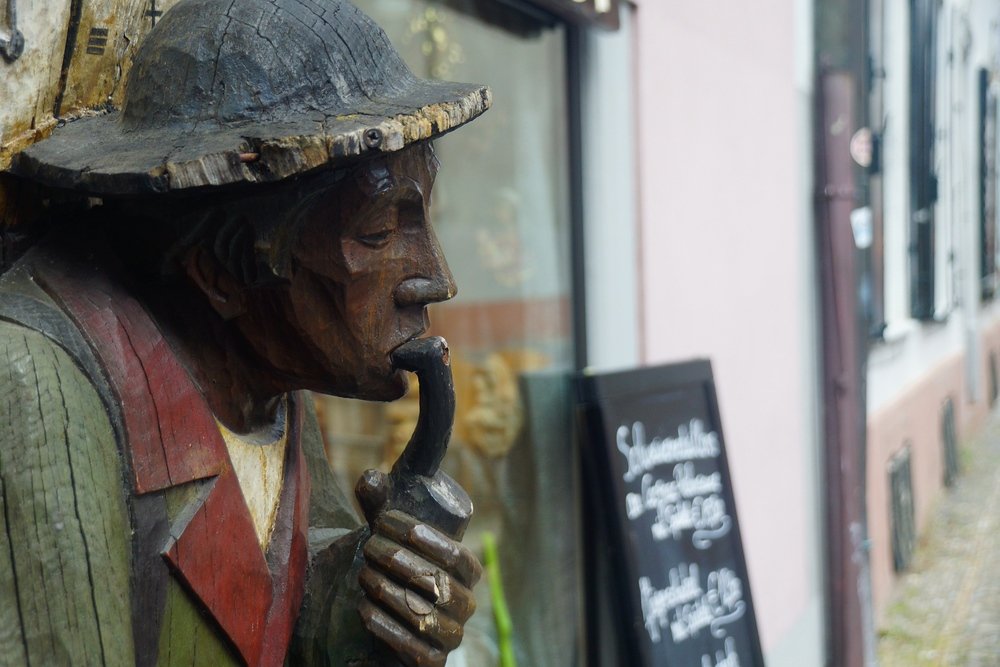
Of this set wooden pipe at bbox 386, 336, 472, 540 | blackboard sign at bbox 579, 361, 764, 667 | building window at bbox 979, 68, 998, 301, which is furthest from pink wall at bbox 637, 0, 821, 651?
building window at bbox 979, 68, 998, 301

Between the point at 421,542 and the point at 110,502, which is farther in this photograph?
the point at 421,542

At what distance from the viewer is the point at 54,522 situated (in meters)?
0.95

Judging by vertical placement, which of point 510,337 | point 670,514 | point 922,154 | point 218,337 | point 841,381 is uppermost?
point 922,154

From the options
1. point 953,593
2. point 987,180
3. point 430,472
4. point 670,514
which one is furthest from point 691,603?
point 987,180

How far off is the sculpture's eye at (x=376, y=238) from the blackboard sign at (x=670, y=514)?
204 centimetres

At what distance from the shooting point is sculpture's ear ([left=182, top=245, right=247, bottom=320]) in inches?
43.4

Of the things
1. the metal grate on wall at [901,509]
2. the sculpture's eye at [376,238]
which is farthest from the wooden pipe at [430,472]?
the metal grate on wall at [901,509]

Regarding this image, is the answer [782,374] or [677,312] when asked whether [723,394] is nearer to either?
[677,312]

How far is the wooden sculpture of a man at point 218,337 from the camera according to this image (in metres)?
0.96

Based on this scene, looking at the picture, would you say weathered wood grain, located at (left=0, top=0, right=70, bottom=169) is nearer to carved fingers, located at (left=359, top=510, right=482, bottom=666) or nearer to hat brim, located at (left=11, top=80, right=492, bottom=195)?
hat brim, located at (left=11, top=80, right=492, bottom=195)

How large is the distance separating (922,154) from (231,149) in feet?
24.4

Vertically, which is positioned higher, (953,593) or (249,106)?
(249,106)

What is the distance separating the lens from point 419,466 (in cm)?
125

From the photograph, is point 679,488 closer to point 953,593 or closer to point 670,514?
point 670,514
